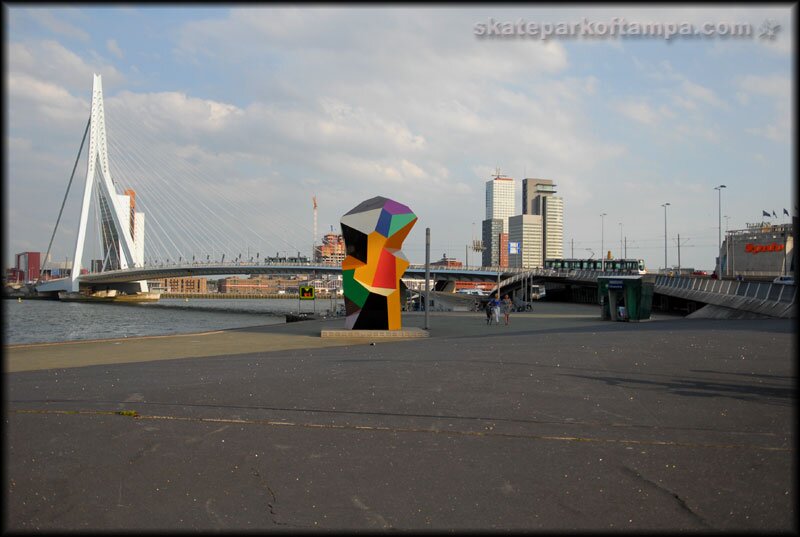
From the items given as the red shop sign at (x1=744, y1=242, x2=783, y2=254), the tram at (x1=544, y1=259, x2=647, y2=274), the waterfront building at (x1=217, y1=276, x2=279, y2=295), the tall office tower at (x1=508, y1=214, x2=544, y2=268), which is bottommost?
the waterfront building at (x1=217, y1=276, x2=279, y2=295)

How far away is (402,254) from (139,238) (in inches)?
2650

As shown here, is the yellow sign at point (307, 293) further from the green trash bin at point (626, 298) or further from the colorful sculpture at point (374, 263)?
the green trash bin at point (626, 298)

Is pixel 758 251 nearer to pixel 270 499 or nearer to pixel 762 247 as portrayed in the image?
pixel 762 247

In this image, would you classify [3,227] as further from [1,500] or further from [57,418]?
[57,418]

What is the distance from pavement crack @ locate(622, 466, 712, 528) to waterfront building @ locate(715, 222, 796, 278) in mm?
62360

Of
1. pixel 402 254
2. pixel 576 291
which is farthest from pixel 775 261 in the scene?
pixel 402 254

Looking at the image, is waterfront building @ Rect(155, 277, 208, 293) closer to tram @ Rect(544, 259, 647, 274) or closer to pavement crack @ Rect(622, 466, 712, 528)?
tram @ Rect(544, 259, 647, 274)

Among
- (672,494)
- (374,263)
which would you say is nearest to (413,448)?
(672,494)

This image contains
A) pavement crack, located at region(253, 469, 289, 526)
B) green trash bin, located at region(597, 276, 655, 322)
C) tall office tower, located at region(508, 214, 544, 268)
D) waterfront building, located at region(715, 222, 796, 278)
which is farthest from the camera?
tall office tower, located at region(508, 214, 544, 268)

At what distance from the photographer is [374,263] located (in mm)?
24594

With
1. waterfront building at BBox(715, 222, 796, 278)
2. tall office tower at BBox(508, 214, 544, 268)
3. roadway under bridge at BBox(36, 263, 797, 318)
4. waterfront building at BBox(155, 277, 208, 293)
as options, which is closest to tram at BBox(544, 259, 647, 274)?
roadway under bridge at BBox(36, 263, 797, 318)

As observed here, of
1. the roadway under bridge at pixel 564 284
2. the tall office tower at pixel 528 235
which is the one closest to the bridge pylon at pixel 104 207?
the roadway under bridge at pixel 564 284

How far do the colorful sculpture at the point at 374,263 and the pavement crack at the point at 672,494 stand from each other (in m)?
18.8

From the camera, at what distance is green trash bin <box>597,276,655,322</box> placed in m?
29.5
